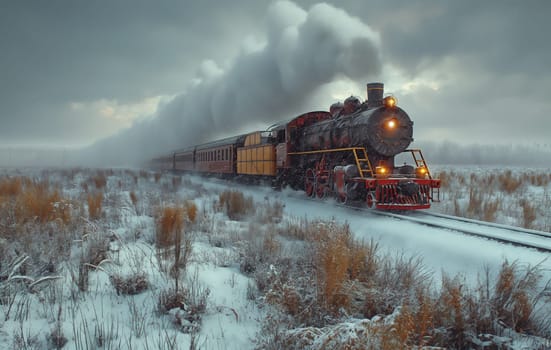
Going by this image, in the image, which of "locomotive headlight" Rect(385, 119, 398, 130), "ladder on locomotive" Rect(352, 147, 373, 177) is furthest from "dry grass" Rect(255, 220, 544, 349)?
"locomotive headlight" Rect(385, 119, 398, 130)

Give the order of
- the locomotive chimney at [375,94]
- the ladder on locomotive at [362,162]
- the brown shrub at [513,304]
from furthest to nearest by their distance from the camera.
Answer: the locomotive chimney at [375,94], the ladder on locomotive at [362,162], the brown shrub at [513,304]

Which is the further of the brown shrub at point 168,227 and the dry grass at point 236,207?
the dry grass at point 236,207

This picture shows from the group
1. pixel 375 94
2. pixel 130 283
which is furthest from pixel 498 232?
pixel 130 283

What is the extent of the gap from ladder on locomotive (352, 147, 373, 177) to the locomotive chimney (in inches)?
66.1

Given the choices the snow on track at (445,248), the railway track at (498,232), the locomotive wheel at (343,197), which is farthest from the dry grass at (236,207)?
the railway track at (498,232)

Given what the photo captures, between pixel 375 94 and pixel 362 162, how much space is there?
234cm

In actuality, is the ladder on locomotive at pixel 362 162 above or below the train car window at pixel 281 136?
below

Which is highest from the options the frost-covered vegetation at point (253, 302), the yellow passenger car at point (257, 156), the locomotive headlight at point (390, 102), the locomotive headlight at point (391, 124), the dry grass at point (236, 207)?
the locomotive headlight at point (390, 102)

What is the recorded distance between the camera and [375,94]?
11016mm

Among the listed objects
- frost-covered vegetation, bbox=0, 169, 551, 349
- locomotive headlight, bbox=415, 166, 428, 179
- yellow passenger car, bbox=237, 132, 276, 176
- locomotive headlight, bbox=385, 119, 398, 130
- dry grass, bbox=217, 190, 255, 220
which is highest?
locomotive headlight, bbox=385, 119, 398, 130

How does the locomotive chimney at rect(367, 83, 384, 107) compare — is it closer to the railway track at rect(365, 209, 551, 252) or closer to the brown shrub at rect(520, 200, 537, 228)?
the railway track at rect(365, 209, 551, 252)

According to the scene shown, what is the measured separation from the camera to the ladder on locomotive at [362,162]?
31.3ft

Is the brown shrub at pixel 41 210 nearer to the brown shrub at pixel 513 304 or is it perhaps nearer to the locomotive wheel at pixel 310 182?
the brown shrub at pixel 513 304

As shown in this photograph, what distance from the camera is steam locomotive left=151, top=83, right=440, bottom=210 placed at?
366 inches
